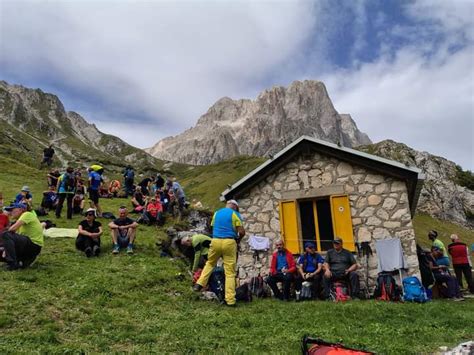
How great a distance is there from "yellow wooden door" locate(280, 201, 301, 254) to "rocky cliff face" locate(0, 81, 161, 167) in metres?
108

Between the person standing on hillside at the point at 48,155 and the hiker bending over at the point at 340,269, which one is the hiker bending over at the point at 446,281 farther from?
the person standing on hillside at the point at 48,155

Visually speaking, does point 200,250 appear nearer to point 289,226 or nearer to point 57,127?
point 289,226

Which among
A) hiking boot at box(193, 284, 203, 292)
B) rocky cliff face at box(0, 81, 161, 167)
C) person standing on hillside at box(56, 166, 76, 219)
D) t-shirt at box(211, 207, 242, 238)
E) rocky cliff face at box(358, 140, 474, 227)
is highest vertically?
rocky cliff face at box(0, 81, 161, 167)

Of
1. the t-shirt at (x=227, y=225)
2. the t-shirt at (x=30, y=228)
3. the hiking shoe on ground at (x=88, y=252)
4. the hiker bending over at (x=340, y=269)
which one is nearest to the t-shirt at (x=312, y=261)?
the hiker bending over at (x=340, y=269)

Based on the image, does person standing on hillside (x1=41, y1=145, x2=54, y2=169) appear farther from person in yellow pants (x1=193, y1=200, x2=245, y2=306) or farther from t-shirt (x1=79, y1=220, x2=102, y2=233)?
person in yellow pants (x1=193, y1=200, x2=245, y2=306)

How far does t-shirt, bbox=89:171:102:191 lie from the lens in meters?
16.1

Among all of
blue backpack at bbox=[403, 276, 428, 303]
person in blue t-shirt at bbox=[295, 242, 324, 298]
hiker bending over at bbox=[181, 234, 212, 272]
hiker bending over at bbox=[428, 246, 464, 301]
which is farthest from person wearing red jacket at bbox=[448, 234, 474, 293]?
hiker bending over at bbox=[181, 234, 212, 272]

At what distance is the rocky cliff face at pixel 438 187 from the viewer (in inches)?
1822

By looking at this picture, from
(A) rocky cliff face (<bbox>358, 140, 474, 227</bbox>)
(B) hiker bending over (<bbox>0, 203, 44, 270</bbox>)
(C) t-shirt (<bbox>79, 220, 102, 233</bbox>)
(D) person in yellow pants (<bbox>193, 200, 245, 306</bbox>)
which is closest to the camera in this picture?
(D) person in yellow pants (<bbox>193, 200, 245, 306</bbox>)

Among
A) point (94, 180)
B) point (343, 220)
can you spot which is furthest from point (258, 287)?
point (94, 180)

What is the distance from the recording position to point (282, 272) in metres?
10.2

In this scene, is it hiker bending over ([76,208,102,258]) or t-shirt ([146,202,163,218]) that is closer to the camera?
hiker bending over ([76,208,102,258])

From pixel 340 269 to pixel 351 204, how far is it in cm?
233

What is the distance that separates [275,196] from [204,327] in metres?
7.03
